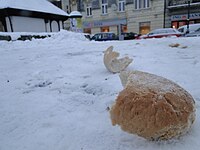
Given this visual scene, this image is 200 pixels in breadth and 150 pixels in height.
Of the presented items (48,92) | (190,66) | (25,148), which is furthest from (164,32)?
(25,148)

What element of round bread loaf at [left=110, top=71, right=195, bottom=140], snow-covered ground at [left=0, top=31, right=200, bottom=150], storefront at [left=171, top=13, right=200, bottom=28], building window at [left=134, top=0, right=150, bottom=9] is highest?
building window at [left=134, top=0, right=150, bottom=9]

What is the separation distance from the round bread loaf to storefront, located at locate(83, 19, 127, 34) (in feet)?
82.4

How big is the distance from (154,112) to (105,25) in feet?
86.9

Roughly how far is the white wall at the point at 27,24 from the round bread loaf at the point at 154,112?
15.1 metres

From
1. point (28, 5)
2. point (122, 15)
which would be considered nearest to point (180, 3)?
point (122, 15)

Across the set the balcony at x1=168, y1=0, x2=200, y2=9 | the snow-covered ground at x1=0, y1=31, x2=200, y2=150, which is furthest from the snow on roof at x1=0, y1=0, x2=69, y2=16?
the balcony at x1=168, y1=0, x2=200, y2=9

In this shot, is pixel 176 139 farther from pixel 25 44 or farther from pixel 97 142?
pixel 25 44

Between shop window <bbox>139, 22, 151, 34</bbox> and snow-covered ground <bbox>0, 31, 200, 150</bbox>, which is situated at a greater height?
shop window <bbox>139, 22, 151, 34</bbox>

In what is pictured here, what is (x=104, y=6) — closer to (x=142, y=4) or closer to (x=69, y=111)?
(x=142, y=4)

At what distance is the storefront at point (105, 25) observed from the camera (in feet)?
83.7

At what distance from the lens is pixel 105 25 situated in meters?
26.5

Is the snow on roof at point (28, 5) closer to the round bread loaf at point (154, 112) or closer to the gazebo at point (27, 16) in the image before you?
the gazebo at point (27, 16)

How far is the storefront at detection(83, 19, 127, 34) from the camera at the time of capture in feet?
83.7

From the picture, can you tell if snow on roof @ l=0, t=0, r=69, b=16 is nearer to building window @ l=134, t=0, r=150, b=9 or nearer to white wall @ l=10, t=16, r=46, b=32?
white wall @ l=10, t=16, r=46, b=32
